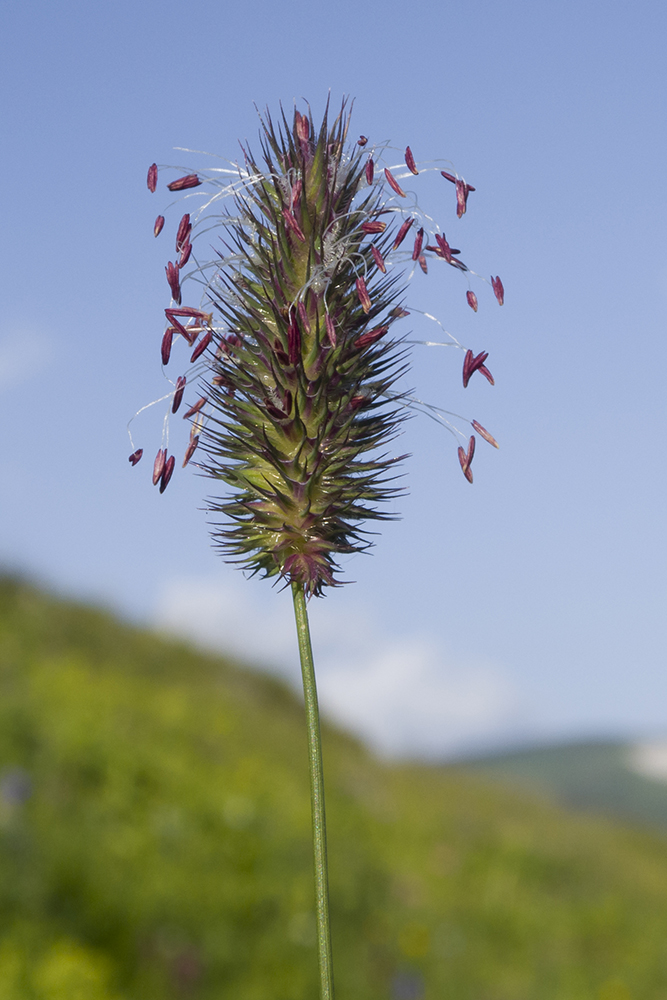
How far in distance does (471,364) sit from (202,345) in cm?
53

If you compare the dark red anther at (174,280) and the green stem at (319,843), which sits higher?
the dark red anther at (174,280)

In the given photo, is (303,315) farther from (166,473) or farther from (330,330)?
(166,473)

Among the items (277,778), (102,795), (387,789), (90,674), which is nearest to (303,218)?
(102,795)

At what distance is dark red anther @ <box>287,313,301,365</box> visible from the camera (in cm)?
164

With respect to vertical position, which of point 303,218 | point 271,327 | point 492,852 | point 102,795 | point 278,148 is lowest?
point 492,852

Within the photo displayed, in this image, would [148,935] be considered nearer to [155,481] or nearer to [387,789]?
[155,481]

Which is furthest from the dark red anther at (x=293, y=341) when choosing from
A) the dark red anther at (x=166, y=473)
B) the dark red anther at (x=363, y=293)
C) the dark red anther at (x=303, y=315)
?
the dark red anther at (x=166, y=473)

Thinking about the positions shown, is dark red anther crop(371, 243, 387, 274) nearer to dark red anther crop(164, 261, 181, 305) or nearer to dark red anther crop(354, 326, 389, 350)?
dark red anther crop(354, 326, 389, 350)

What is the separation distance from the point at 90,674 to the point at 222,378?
799 centimetres

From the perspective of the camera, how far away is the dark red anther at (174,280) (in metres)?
1.79

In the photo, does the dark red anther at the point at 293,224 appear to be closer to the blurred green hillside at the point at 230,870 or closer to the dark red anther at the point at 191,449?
the dark red anther at the point at 191,449

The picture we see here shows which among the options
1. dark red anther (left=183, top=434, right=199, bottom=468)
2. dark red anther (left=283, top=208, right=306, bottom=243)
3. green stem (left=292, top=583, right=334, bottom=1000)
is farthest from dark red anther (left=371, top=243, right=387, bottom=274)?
green stem (left=292, top=583, right=334, bottom=1000)

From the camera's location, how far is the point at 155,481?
1.82 meters

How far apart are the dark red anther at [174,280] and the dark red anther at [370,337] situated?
37cm
